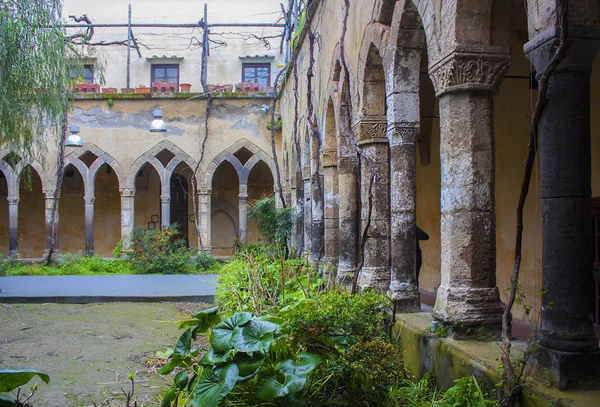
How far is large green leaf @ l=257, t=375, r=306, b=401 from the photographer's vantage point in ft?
9.99

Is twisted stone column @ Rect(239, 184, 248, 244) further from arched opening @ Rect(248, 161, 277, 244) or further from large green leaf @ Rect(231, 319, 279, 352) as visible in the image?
large green leaf @ Rect(231, 319, 279, 352)

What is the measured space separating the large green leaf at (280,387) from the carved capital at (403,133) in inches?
97.7

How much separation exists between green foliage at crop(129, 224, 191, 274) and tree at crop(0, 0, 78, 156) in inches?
256

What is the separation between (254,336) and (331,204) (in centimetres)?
529

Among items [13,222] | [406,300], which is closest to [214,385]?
[406,300]

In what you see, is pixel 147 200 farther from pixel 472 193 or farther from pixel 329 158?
pixel 472 193

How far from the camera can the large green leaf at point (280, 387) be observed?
304cm

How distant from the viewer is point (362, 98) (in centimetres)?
614

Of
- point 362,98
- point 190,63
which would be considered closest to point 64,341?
point 362,98

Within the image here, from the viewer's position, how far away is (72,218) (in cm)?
1959

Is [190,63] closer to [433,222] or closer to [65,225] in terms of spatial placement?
[65,225]

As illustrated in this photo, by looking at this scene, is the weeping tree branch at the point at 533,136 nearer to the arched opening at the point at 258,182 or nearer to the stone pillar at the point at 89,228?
the stone pillar at the point at 89,228

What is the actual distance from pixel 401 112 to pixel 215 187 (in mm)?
15634

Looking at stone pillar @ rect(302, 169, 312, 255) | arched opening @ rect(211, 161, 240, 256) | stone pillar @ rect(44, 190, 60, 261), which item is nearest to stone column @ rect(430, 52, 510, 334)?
stone pillar @ rect(302, 169, 312, 255)
